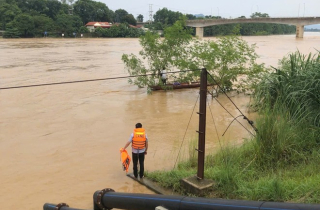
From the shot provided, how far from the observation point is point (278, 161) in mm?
6992

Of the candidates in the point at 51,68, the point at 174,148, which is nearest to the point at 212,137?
the point at 174,148

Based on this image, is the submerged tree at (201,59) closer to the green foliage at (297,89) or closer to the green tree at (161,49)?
the green tree at (161,49)

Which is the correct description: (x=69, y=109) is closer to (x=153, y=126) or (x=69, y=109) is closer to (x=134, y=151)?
(x=153, y=126)

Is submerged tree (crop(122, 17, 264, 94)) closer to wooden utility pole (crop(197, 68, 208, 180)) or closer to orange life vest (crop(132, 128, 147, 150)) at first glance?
orange life vest (crop(132, 128, 147, 150))

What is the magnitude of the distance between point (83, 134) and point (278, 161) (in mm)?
6814

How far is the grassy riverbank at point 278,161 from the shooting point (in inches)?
219

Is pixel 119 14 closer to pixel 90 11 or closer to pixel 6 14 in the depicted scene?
pixel 90 11

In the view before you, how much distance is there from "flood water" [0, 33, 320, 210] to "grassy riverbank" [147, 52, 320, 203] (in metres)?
1.51

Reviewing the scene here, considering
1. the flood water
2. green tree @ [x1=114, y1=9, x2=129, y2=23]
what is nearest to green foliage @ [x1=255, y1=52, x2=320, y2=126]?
the flood water

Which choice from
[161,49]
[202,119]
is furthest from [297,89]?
[161,49]

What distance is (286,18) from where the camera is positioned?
60156 millimetres

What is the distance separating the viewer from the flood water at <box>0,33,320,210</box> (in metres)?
7.54

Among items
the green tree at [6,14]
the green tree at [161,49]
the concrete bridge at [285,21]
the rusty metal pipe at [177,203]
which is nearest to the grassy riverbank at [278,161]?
the rusty metal pipe at [177,203]

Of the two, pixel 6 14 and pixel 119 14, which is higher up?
pixel 119 14
